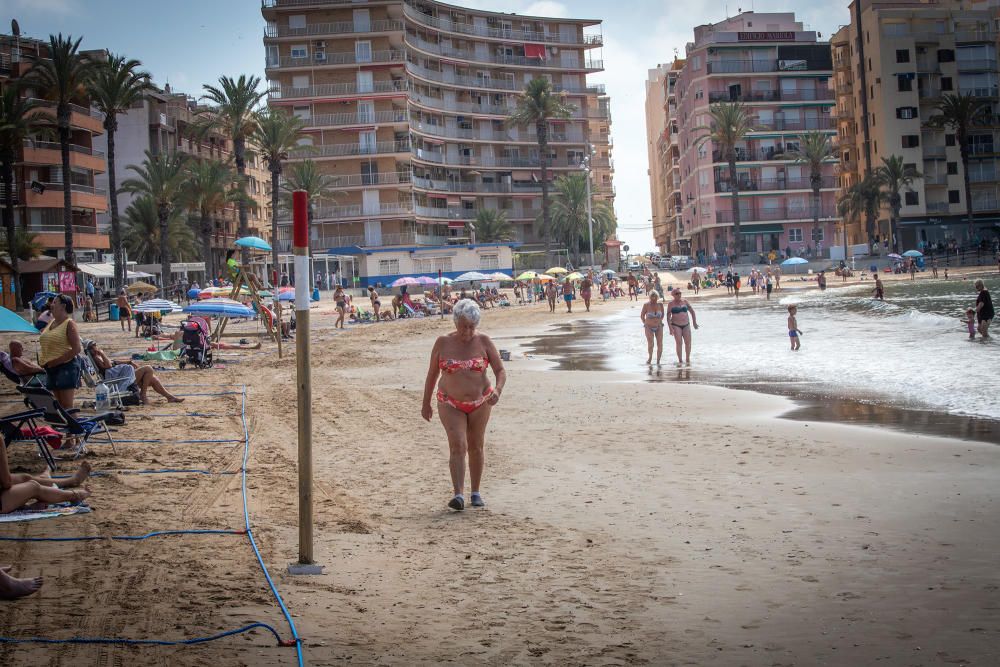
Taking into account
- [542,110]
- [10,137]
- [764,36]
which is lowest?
[10,137]

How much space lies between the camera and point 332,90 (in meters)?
80.8

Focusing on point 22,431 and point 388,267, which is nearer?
point 22,431

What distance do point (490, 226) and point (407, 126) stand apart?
11534mm

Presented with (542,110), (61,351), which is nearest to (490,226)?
(542,110)

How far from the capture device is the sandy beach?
471cm

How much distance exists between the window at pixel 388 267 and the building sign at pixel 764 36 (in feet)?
131

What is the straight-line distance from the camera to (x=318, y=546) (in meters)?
6.54

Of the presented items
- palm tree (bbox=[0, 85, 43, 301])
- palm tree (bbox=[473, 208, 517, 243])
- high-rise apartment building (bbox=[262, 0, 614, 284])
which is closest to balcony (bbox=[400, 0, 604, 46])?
high-rise apartment building (bbox=[262, 0, 614, 284])

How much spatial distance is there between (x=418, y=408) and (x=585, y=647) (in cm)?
951

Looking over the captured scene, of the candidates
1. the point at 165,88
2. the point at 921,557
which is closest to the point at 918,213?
the point at 165,88

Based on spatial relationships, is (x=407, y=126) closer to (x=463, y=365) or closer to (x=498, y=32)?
(x=498, y=32)

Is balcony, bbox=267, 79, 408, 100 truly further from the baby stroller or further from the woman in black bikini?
the woman in black bikini

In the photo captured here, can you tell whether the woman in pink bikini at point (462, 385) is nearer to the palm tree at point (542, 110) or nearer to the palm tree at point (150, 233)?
the palm tree at point (150, 233)

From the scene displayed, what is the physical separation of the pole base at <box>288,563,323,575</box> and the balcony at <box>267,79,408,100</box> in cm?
7870
